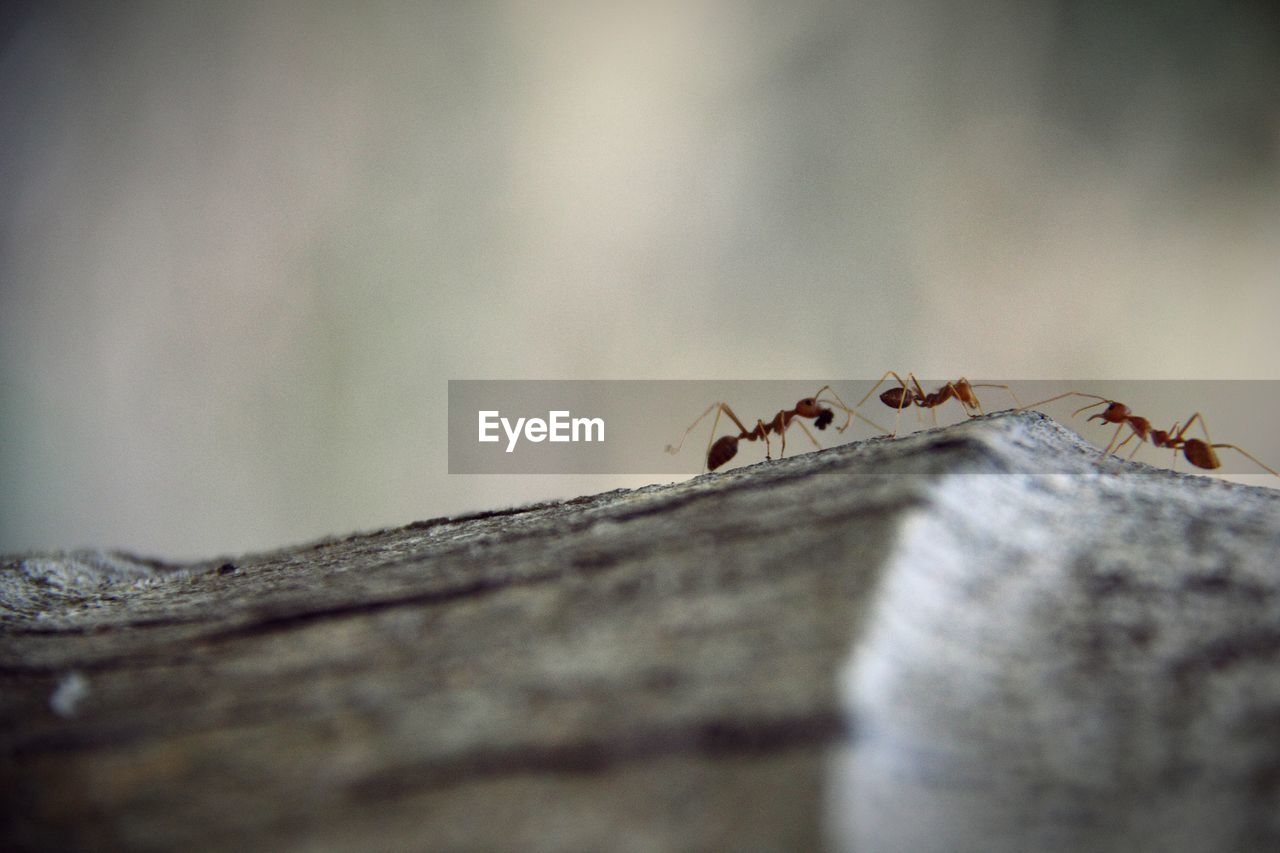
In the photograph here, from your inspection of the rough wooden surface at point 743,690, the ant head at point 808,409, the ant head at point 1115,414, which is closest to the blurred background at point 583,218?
the ant head at point 808,409

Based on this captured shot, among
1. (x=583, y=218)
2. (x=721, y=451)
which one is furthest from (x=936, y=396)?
(x=583, y=218)

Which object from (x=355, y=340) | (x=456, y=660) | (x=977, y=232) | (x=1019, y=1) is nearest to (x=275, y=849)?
(x=456, y=660)

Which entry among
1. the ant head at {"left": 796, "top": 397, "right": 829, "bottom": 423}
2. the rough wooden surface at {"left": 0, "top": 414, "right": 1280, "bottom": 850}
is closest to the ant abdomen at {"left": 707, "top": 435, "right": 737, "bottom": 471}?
the ant head at {"left": 796, "top": 397, "right": 829, "bottom": 423}

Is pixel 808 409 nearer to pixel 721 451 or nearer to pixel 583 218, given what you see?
pixel 721 451

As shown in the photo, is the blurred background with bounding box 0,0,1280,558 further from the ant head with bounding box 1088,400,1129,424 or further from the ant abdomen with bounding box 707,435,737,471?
the ant head with bounding box 1088,400,1129,424

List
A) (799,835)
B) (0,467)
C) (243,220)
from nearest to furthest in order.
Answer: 1. (799,835)
2. (0,467)
3. (243,220)

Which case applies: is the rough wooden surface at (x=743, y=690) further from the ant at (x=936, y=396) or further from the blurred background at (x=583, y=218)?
the blurred background at (x=583, y=218)

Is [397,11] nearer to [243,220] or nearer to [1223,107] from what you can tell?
[243,220]
